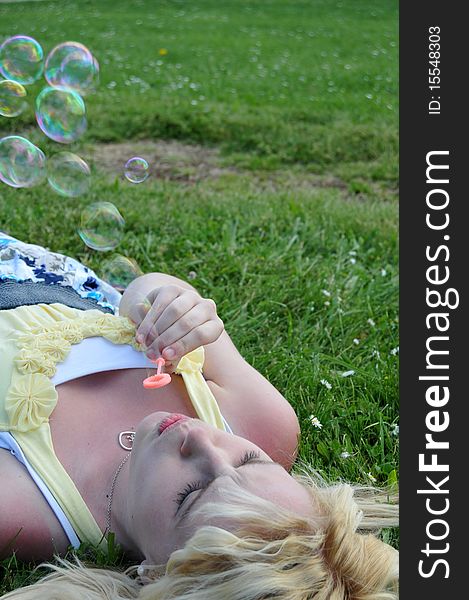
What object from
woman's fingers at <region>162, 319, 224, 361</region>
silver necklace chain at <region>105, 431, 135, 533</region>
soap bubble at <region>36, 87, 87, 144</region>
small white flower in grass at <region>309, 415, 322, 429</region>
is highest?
soap bubble at <region>36, 87, 87, 144</region>

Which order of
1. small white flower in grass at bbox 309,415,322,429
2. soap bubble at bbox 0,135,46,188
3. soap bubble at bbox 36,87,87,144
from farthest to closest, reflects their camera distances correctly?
soap bubble at bbox 36,87,87,144 → soap bubble at bbox 0,135,46,188 → small white flower in grass at bbox 309,415,322,429

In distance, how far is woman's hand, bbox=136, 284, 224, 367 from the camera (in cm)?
200

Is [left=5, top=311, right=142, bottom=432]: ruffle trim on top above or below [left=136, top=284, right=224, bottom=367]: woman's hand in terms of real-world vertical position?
below

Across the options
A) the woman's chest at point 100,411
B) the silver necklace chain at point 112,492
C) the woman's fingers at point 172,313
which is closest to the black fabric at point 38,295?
the woman's chest at point 100,411

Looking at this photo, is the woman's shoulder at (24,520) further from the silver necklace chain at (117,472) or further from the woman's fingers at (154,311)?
the woman's fingers at (154,311)

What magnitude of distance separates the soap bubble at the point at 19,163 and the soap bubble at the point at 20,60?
1.31ft

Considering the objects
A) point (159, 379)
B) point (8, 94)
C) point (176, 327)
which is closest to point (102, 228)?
point (8, 94)

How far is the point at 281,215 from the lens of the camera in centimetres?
412

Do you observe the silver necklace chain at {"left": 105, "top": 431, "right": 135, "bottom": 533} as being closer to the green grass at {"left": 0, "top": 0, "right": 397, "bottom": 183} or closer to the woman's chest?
the woman's chest

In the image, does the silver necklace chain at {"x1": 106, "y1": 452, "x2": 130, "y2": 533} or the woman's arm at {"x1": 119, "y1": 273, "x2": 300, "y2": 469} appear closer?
the silver necklace chain at {"x1": 106, "y1": 452, "x2": 130, "y2": 533}

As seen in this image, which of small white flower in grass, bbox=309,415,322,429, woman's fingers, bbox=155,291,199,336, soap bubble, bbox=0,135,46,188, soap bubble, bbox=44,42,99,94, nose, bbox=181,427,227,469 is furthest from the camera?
A: soap bubble, bbox=44,42,99,94

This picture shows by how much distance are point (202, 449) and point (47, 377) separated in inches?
20.5

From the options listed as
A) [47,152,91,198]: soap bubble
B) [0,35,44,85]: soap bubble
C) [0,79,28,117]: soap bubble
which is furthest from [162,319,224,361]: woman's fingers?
[0,35,44,85]: soap bubble

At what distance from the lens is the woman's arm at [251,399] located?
2145 mm
